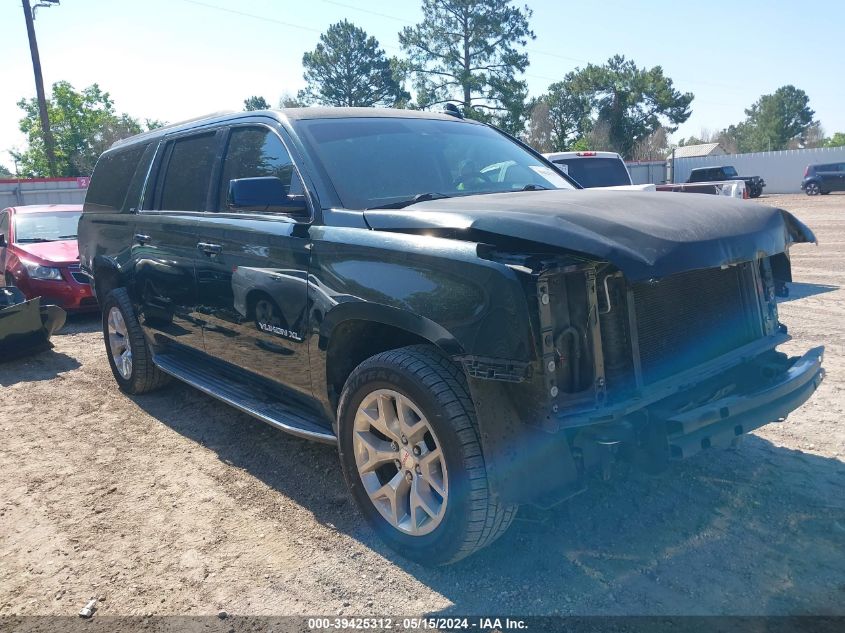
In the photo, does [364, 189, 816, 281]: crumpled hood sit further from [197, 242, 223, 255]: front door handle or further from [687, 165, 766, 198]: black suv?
[687, 165, 766, 198]: black suv

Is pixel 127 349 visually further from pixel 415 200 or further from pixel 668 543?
pixel 668 543

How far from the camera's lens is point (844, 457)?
3908 millimetres

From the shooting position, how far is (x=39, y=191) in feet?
76.7

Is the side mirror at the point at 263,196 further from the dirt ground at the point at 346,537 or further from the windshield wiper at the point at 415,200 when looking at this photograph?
the dirt ground at the point at 346,537

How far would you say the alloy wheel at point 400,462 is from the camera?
2.92 m

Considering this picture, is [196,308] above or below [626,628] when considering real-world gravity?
above

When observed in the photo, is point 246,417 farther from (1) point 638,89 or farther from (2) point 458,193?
(1) point 638,89

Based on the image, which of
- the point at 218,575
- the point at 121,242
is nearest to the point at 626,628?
the point at 218,575

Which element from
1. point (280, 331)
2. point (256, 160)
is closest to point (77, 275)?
point (256, 160)

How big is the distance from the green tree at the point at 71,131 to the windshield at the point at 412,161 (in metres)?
46.2

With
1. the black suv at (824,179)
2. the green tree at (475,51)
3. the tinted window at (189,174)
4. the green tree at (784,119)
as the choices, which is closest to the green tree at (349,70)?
the green tree at (475,51)

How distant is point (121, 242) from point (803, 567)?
5.11 m

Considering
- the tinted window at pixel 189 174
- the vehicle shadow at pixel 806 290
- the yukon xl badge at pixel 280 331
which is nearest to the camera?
the yukon xl badge at pixel 280 331

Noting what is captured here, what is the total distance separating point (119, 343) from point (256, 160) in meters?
2.69
